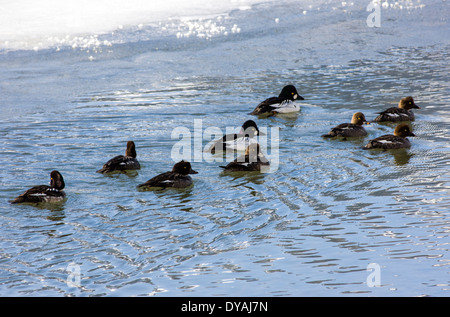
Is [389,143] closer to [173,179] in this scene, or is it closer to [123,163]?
[173,179]

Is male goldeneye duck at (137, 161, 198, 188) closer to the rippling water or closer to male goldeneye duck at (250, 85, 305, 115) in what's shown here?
the rippling water

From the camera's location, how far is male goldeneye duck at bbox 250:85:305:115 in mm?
12969

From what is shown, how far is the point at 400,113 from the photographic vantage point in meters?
12.2

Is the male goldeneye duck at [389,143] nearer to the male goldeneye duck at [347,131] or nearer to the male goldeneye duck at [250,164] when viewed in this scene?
the male goldeneye duck at [347,131]

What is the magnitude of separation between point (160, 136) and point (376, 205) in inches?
196

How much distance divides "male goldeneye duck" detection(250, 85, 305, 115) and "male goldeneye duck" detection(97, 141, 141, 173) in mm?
3811

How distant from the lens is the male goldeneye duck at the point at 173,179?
8.86 meters

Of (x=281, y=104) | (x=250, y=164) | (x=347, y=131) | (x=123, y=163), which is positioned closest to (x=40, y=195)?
(x=123, y=163)

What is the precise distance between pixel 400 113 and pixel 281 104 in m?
2.47

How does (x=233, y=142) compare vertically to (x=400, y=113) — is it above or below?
below

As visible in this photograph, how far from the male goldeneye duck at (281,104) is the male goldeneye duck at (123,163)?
150 inches

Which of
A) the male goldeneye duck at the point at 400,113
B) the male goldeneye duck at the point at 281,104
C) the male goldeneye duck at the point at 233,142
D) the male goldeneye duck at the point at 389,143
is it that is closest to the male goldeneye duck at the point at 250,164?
the male goldeneye duck at the point at 233,142

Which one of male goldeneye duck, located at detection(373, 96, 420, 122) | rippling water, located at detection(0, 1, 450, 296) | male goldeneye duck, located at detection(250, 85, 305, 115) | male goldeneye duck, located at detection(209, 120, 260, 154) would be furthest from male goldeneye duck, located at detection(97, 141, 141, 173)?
male goldeneye duck, located at detection(373, 96, 420, 122)

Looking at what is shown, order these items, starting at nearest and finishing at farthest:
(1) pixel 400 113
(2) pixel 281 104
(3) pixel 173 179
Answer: (3) pixel 173 179 < (1) pixel 400 113 < (2) pixel 281 104
